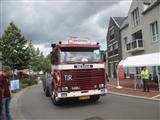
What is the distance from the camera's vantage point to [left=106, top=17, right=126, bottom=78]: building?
142ft

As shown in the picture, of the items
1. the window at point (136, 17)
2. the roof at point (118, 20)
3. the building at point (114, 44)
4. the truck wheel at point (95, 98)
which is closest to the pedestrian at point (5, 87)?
the truck wheel at point (95, 98)

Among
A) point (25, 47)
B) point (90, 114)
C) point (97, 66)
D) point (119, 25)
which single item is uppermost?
point (119, 25)

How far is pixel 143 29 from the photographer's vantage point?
103ft

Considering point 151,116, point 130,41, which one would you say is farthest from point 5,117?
point 130,41

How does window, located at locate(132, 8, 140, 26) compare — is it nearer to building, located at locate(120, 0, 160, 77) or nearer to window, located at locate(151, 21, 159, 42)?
building, located at locate(120, 0, 160, 77)

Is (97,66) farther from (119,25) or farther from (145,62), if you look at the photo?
(119,25)

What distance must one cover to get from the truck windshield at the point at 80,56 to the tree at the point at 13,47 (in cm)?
2414

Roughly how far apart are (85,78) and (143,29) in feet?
68.6

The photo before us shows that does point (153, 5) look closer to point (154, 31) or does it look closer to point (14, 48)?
point (154, 31)

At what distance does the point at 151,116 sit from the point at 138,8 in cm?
2572

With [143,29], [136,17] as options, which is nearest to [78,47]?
[143,29]

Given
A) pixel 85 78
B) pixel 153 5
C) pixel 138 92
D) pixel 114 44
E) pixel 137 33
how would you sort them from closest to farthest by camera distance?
1. pixel 85 78
2. pixel 138 92
3. pixel 153 5
4. pixel 137 33
5. pixel 114 44

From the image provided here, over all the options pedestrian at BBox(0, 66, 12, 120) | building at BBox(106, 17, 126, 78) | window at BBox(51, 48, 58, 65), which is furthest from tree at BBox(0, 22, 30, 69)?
pedestrian at BBox(0, 66, 12, 120)

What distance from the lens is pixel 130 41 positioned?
37.1m
